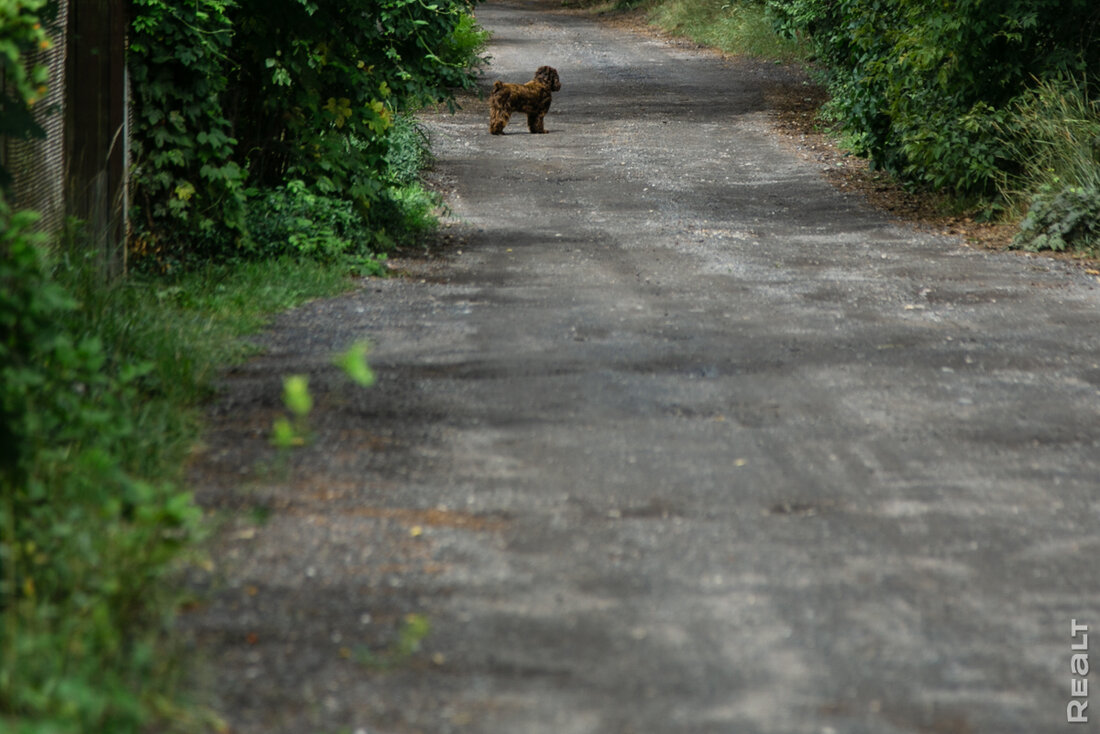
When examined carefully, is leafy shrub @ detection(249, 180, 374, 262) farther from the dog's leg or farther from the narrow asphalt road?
the dog's leg

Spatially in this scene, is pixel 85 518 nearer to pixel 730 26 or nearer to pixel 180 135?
pixel 180 135

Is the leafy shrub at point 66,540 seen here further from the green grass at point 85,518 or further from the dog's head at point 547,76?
the dog's head at point 547,76

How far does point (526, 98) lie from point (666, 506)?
13942 millimetres

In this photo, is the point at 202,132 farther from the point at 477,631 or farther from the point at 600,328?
the point at 477,631

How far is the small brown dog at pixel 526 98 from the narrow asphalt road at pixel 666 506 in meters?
8.25

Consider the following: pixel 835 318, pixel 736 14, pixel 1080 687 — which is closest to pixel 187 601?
pixel 1080 687

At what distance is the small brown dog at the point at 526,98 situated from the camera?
18562mm

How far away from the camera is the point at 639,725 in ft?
11.8

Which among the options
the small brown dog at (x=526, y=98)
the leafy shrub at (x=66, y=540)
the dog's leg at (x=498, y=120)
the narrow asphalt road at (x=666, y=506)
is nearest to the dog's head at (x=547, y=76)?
the small brown dog at (x=526, y=98)

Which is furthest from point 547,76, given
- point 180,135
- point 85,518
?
point 85,518

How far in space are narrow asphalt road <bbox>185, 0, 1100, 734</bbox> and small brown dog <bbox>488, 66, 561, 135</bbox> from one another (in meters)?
8.25

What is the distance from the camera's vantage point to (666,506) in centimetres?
529

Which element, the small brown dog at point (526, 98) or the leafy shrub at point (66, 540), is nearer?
the leafy shrub at point (66, 540)

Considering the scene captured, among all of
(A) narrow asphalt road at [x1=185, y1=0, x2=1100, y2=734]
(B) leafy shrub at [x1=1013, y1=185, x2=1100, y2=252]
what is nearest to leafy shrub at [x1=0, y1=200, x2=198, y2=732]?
(A) narrow asphalt road at [x1=185, y1=0, x2=1100, y2=734]
